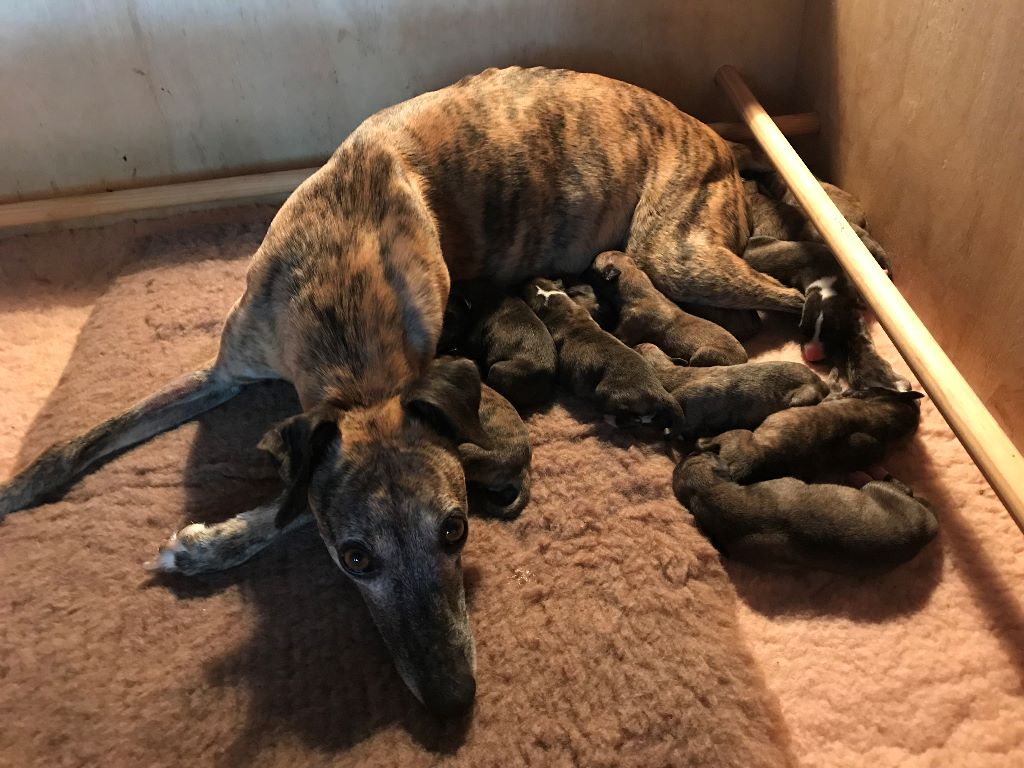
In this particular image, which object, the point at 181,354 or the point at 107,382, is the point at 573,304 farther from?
the point at 107,382

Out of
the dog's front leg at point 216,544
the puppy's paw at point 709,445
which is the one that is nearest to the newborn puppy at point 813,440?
the puppy's paw at point 709,445

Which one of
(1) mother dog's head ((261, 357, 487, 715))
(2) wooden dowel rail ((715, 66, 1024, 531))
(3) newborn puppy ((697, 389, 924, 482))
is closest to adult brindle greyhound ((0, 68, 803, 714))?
(1) mother dog's head ((261, 357, 487, 715))

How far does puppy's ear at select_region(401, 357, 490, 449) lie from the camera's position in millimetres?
1810

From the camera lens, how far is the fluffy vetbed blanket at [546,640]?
69.9 inches

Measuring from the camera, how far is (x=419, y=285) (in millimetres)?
2234

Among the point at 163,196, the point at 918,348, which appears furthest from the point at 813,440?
the point at 163,196

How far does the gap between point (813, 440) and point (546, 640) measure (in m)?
0.96

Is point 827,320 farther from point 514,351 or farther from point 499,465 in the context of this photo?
point 499,465

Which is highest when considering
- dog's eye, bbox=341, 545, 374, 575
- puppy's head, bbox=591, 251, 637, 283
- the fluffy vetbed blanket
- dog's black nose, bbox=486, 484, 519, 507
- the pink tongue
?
puppy's head, bbox=591, 251, 637, 283

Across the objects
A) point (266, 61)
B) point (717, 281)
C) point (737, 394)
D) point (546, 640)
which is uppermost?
point (266, 61)

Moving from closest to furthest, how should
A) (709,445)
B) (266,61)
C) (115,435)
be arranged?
(709,445) < (115,435) < (266,61)

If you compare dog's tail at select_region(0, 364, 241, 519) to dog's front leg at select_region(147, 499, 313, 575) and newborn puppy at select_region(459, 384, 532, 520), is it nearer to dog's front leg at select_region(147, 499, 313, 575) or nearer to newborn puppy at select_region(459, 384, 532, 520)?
dog's front leg at select_region(147, 499, 313, 575)

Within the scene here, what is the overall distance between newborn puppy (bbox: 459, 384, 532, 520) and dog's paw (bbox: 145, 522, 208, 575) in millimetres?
743

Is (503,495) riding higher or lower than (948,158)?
lower
